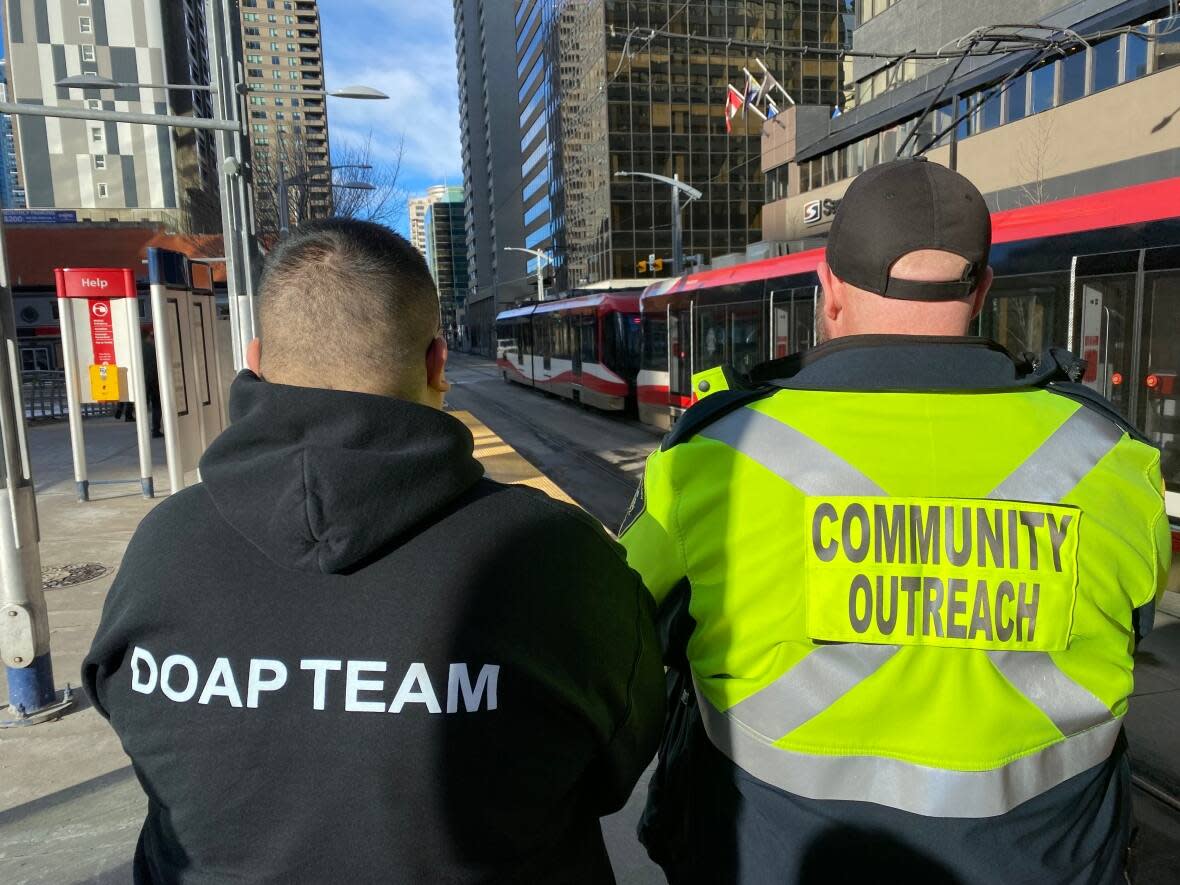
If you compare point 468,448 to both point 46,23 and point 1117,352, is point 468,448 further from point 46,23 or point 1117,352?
point 46,23

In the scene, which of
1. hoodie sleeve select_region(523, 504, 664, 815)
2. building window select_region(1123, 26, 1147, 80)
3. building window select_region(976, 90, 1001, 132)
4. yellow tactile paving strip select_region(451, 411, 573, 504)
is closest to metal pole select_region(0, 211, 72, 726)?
hoodie sleeve select_region(523, 504, 664, 815)

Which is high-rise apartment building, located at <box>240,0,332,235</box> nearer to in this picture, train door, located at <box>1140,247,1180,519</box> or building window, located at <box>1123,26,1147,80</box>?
building window, located at <box>1123,26,1147,80</box>

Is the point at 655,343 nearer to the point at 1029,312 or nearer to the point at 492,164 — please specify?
the point at 1029,312

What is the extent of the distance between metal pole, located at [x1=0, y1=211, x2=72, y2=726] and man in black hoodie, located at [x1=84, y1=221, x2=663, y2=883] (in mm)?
3740

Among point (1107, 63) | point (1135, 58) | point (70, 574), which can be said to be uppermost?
point (1107, 63)

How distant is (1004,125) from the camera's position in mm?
24219

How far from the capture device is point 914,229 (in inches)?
61.9

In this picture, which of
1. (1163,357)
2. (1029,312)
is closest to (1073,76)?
(1029,312)

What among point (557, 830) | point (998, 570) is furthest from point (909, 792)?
point (557, 830)

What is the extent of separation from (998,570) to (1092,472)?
282 millimetres

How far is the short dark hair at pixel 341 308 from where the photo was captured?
56.7 inches

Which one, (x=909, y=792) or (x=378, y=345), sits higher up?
(x=378, y=345)

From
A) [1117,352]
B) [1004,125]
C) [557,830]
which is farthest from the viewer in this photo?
[1004,125]

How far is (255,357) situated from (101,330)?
1037 cm
